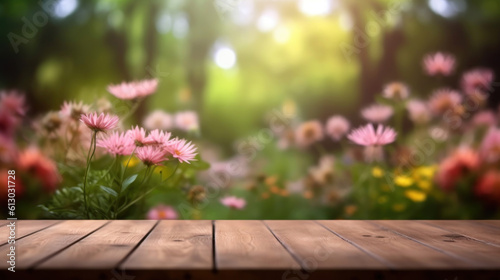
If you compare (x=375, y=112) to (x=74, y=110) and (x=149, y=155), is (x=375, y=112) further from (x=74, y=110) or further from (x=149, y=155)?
(x=74, y=110)

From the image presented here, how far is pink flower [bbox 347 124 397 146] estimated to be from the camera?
1817 mm

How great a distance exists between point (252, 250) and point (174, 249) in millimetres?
148

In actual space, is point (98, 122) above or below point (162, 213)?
above

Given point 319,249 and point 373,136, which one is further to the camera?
point 373,136

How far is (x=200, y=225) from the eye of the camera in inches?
57.8

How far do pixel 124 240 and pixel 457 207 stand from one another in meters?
1.35

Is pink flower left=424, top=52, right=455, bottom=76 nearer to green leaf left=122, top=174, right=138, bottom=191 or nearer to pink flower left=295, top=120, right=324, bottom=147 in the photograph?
pink flower left=295, top=120, right=324, bottom=147

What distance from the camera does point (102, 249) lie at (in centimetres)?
103

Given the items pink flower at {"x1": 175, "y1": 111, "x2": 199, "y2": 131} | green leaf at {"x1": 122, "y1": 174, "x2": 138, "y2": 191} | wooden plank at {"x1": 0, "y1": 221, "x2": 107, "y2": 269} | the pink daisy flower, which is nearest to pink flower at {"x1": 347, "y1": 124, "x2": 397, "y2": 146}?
pink flower at {"x1": 175, "y1": 111, "x2": 199, "y2": 131}

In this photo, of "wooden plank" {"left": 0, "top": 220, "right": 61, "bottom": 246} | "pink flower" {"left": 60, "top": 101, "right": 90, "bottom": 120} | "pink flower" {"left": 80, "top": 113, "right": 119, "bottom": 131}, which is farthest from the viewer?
"pink flower" {"left": 60, "top": 101, "right": 90, "bottom": 120}

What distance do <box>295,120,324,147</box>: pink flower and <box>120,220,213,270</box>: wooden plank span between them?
2.21 ft

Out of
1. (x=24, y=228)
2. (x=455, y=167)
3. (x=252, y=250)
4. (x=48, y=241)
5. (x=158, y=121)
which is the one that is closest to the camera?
(x=252, y=250)

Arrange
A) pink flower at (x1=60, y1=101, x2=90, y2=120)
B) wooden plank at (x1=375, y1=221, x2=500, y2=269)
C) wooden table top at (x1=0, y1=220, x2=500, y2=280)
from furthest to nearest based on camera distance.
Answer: pink flower at (x1=60, y1=101, x2=90, y2=120) < wooden plank at (x1=375, y1=221, x2=500, y2=269) < wooden table top at (x1=0, y1=220, x2=500, y2=280)

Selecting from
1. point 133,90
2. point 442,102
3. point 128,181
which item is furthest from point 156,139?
point 442,102
